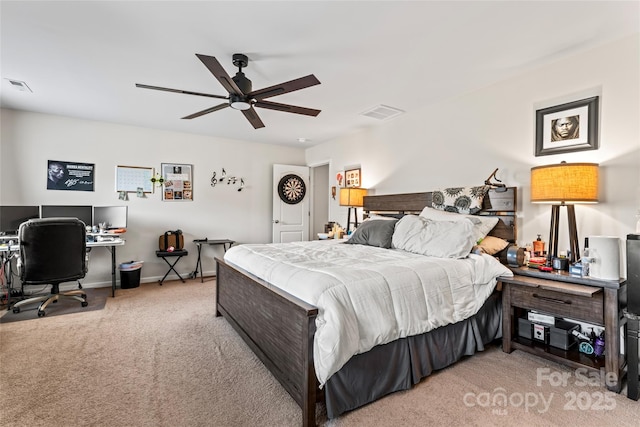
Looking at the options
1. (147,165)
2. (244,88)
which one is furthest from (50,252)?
(244,88)

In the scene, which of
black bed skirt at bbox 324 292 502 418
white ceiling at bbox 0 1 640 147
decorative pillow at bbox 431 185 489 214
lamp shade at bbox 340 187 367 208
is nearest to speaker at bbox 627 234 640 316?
black bed skirt at bbox 324 292 502 418

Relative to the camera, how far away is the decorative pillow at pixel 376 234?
318 centimetres

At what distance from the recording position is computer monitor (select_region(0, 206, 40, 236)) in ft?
12.3

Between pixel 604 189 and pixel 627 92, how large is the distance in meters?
0.73

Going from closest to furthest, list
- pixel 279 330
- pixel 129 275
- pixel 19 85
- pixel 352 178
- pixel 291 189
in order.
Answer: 1. pixel 279 330
2. pixel 19 85
3. pixel 129 275
4. pixel 352 178
5. pixel 291 189

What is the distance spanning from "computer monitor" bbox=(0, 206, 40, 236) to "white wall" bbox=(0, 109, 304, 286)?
0.38 meters

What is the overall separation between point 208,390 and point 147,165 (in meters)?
4.08

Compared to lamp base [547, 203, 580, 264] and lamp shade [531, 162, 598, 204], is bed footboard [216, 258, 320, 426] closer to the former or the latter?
lamp shade [531, 162, 598, 204]

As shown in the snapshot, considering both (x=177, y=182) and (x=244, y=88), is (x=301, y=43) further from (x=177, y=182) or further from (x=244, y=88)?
(x=177, y=182)

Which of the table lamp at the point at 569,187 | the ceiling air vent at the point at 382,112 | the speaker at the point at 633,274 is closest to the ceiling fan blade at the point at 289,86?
the ceiling air vent at the point at 382,112

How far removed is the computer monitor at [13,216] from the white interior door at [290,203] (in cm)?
354

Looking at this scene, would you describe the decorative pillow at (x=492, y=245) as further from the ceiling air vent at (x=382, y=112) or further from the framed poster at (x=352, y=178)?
the framed poster at (x=352, y=178)

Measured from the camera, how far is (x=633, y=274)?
6.13ft

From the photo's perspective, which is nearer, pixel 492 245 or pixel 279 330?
pixel 279 330
